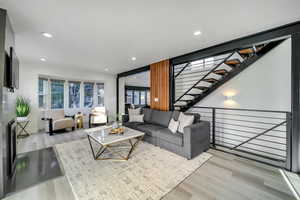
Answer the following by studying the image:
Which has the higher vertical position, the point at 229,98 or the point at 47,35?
the point at 47,35

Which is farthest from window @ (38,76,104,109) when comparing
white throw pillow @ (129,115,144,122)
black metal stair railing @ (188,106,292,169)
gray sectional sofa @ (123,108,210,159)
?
black metal stair railing @ (188,106,292,169)

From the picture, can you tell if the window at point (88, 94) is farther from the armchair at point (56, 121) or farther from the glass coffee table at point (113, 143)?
the glass coffee table at point (113, 143)

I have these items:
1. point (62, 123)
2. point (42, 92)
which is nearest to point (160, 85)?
point (62, 123)

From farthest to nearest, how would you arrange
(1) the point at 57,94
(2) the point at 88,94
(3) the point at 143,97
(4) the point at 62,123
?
(3) the point at 143,97
(2) the point at 88,94
(1) the point at 57,94
(4) the point at 62,123

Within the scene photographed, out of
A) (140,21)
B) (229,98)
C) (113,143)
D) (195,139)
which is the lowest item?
(113,143)

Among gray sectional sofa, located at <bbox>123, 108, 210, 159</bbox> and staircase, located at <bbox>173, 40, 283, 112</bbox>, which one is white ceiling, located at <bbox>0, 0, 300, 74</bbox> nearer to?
staircase, located at <bbox>173, 40, 283, 112</bbox>

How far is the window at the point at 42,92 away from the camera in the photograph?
5.21 metres

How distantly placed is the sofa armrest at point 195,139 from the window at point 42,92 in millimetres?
5912

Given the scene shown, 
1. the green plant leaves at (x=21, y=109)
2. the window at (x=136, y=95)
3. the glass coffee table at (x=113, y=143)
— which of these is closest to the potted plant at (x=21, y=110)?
the green plant leaves at (x=21, y=109)

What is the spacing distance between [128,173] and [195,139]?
158 cm

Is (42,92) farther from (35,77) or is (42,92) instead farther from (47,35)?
(47,35)

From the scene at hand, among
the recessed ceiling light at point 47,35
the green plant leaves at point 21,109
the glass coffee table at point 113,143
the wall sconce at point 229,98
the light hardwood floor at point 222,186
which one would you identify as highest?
the recessed ceiling light at point 47,35

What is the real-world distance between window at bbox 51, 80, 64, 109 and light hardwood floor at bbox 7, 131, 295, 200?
4.69m

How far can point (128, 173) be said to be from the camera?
2.19m
